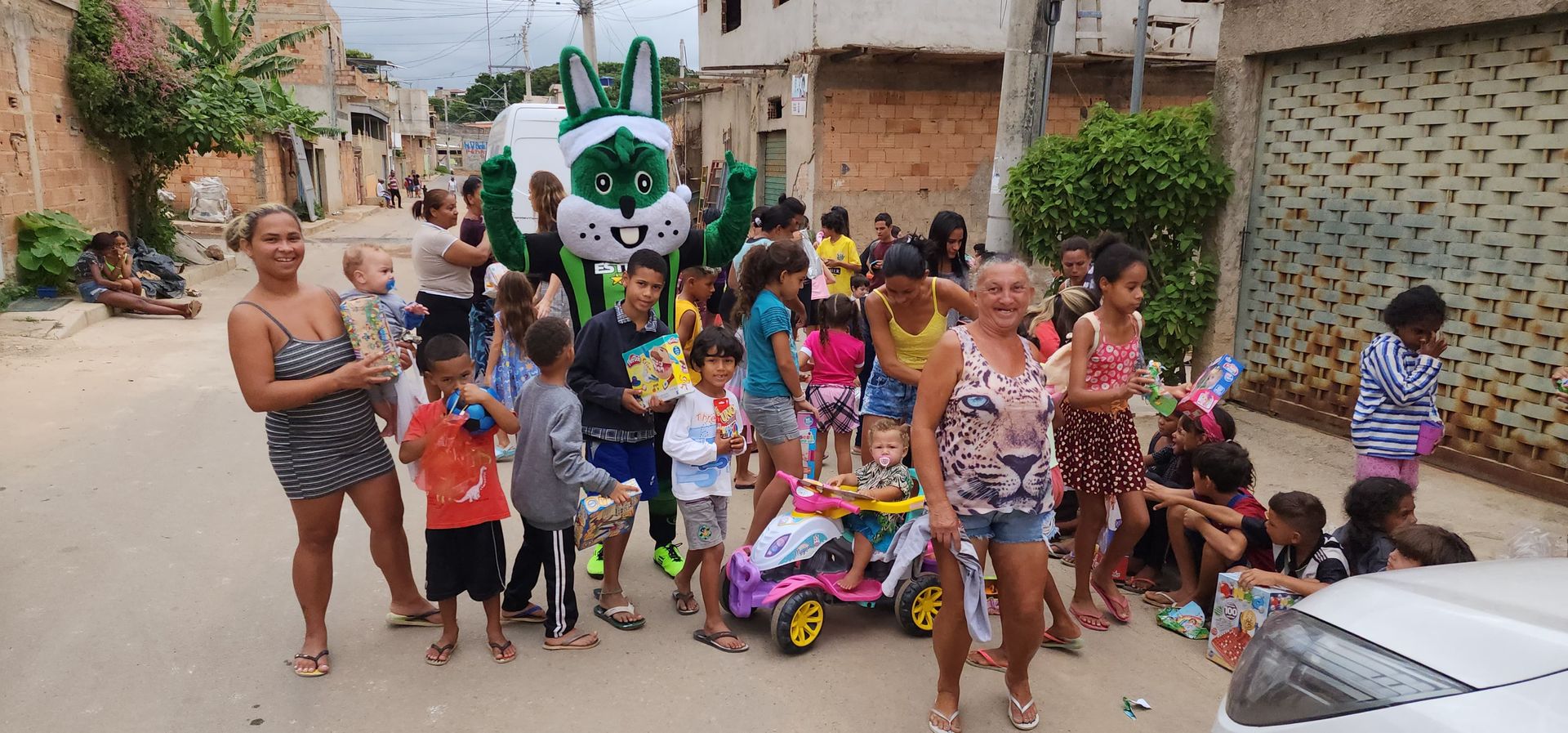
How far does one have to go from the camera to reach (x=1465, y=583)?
216 centimetres

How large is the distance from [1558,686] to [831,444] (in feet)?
19.4

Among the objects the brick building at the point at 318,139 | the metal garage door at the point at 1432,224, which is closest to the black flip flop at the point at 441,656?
the metal garage door at the point at 1432,224

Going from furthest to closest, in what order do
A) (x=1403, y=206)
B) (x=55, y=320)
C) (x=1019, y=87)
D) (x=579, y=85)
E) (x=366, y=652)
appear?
(x=55, y=320), (x=1019, y=87), (x=1403, y=206), (x=579, y=85), (x=366, y=652)

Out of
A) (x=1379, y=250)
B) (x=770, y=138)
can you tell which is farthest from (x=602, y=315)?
(x=770, y=138)

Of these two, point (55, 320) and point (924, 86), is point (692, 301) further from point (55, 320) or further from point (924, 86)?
point (924, 86)

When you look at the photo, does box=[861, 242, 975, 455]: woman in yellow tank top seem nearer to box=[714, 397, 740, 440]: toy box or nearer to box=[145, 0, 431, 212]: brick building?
box=[714, 397, 740, 440]: toy box

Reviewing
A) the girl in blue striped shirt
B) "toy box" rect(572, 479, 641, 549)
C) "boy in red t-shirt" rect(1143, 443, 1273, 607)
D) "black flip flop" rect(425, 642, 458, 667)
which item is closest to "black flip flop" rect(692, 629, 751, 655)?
"toy box" rect(572, 479, 641, 549)

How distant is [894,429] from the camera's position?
13.4 ft

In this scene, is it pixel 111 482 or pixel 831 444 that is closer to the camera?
pixel 111 482

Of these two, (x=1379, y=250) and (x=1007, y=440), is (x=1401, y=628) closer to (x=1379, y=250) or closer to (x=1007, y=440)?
(x=1007, y=440)

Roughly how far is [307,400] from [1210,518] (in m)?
3.65

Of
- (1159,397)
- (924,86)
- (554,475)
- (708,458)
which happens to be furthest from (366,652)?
(924,86)

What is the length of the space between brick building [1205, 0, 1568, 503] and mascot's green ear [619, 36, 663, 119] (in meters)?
4.50

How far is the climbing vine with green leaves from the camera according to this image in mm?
7156
